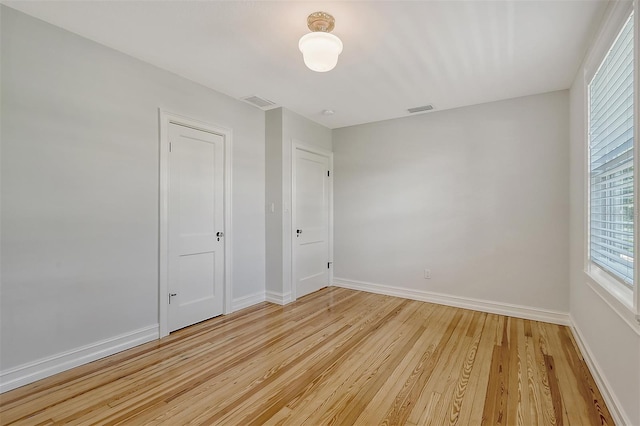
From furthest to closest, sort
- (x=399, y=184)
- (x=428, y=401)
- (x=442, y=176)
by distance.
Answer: (x=399, y=184), (x=442, y=176), (x=428, y=401)

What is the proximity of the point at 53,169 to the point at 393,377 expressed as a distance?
295 centimetres

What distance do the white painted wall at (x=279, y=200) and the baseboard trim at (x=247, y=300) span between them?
11 cm

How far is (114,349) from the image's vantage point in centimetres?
254

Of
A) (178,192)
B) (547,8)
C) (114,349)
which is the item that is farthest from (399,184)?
(114,349)

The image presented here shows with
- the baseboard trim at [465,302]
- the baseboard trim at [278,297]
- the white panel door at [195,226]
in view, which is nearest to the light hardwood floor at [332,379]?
the baseboard trim at [465,302]

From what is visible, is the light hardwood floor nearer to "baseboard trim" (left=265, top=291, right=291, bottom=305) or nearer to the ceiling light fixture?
"baseboard trim" (left=265, top=291, right=291, bottom=305)

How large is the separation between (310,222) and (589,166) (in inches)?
123

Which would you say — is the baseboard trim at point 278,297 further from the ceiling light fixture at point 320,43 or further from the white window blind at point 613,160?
the white window blind at point 613,160

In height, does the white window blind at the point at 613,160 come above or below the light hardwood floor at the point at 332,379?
above

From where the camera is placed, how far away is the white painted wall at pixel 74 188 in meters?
2.05

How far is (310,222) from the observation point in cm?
444

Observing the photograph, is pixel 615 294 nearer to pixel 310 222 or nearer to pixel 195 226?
pixel 310 222

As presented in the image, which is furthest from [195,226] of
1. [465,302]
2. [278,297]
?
[465,302]

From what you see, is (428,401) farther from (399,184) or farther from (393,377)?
(399,184)
